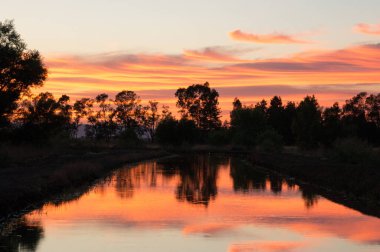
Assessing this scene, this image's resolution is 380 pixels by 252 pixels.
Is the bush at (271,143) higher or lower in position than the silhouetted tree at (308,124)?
lower

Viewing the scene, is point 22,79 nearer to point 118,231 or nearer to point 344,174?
point 344,174

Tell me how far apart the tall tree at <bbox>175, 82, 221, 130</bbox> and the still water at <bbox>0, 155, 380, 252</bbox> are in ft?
479

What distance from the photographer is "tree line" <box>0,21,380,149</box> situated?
60.6m

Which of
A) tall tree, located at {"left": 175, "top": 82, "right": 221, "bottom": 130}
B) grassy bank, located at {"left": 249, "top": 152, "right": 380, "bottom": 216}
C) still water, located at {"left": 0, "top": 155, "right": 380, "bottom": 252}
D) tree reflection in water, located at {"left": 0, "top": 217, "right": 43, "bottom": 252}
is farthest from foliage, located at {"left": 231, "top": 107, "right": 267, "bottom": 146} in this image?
tree reflection in water, located at {"left": 0, "top": 217, "right": 43, "bottom": 252}

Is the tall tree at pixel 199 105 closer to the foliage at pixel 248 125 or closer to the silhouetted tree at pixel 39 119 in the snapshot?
the foliage at pixel 248 125

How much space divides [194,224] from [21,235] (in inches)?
242

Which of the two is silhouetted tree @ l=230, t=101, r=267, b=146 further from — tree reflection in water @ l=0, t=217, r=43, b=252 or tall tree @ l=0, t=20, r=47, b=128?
tree reflection in water @ l=0, t=217, r=43, b=252

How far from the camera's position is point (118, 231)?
20.6m

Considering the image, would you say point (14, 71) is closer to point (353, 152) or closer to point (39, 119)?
point (39, 119)

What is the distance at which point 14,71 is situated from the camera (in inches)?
2347

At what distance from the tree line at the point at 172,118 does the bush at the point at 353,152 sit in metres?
29.8

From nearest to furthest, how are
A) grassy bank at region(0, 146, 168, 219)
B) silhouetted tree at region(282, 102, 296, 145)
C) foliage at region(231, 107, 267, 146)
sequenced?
grassy bank at region(0, 146, 168, 219) < foliage at region(231, 107, 267, 146) < silhouetted tree at region(282, 102, 296, 145)

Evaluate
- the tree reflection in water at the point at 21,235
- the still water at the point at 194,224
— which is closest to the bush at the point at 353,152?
the still water at the point at 194,224

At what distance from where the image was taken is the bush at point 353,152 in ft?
204
